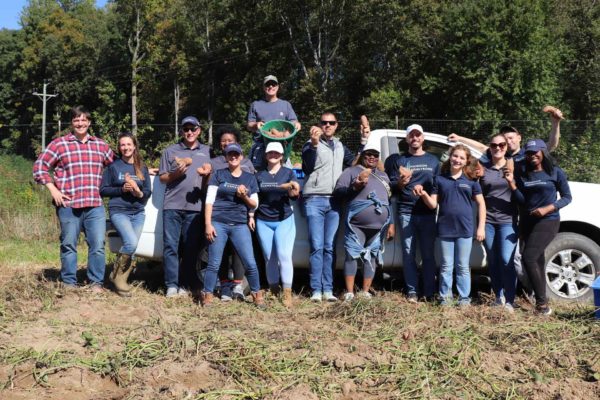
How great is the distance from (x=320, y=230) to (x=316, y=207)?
0.23m

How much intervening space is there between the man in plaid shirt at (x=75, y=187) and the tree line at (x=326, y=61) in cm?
972

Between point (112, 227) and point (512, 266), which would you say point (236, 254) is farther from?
point (512, 266)

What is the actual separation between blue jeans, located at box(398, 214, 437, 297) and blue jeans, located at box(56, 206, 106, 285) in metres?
3.01

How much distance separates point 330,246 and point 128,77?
135 feet

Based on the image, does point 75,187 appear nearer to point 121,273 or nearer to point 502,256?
point 121,273

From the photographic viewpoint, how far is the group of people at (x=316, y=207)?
18.2ft

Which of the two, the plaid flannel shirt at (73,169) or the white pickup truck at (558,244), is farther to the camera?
the white pickup truck at (558,244)

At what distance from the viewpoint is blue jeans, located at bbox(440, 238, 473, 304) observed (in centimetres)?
557

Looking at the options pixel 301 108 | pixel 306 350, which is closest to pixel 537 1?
pixel 301 108

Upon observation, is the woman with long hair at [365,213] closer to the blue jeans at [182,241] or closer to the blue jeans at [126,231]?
the blue jeans at [182,241]

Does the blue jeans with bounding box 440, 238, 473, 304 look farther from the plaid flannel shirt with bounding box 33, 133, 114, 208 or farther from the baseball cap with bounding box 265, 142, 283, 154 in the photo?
the plaid flannel shirt with bounding box 33, 133, 114, 208

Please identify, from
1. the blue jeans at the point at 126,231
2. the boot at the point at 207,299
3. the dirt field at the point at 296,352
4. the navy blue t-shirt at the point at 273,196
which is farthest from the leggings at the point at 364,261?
the blue jeans at the point at 126,231

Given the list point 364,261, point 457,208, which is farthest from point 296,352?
point 457,208

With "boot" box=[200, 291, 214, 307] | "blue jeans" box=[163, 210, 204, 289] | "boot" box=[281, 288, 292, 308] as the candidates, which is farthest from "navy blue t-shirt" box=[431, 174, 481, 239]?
"blue jeans" box=[163, 210, 204, 289]
